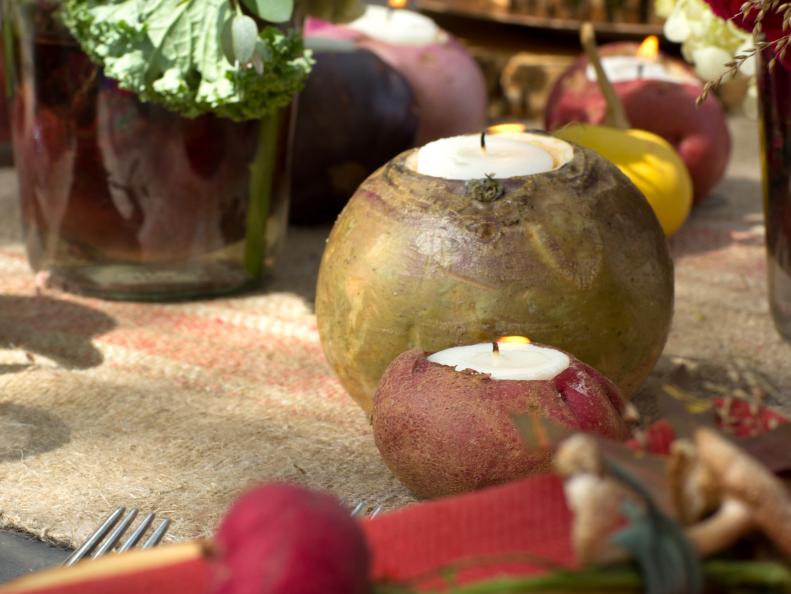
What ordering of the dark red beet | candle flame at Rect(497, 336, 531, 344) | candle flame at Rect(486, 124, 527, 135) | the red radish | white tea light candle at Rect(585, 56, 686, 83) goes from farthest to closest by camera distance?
white tea light candle at Rect(585, 56, 686, 83) < the dark red beet < candle flame at Rect(486, 124, 527, 135) < candle flame at Rect(497, 336, 531, 344) < the red radish

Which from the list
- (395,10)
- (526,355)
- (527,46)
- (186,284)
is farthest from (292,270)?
(527,46)

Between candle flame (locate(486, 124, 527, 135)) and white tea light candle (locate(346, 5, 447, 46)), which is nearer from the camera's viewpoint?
candle flame (locate(486, 124, 527, 135))

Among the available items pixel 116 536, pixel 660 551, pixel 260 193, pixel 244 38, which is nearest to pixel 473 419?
pixel 116 536

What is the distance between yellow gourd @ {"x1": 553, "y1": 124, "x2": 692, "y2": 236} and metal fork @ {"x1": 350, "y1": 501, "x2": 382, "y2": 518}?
674 mm

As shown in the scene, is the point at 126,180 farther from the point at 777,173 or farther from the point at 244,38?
the point at 777,173

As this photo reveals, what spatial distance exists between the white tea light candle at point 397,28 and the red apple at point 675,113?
23 centimetres

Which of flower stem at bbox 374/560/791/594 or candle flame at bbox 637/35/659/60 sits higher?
candle flame at bbox 637/35/659/60

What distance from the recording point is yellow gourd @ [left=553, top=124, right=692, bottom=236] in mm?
1439

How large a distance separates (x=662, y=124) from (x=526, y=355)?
90cm

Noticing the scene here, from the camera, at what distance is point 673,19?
4.56 ft

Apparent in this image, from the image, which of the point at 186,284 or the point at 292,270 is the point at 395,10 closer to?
the point at 292,270

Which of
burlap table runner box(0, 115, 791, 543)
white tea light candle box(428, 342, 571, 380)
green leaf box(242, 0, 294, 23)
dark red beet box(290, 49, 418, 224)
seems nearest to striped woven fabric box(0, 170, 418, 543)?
burlap table runner box(0, 115, 791, 543)

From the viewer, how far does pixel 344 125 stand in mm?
1583

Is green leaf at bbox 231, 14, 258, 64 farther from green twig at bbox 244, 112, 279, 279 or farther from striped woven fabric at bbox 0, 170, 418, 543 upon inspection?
striped woven fabric at bbox 0, 170, 418, 543
